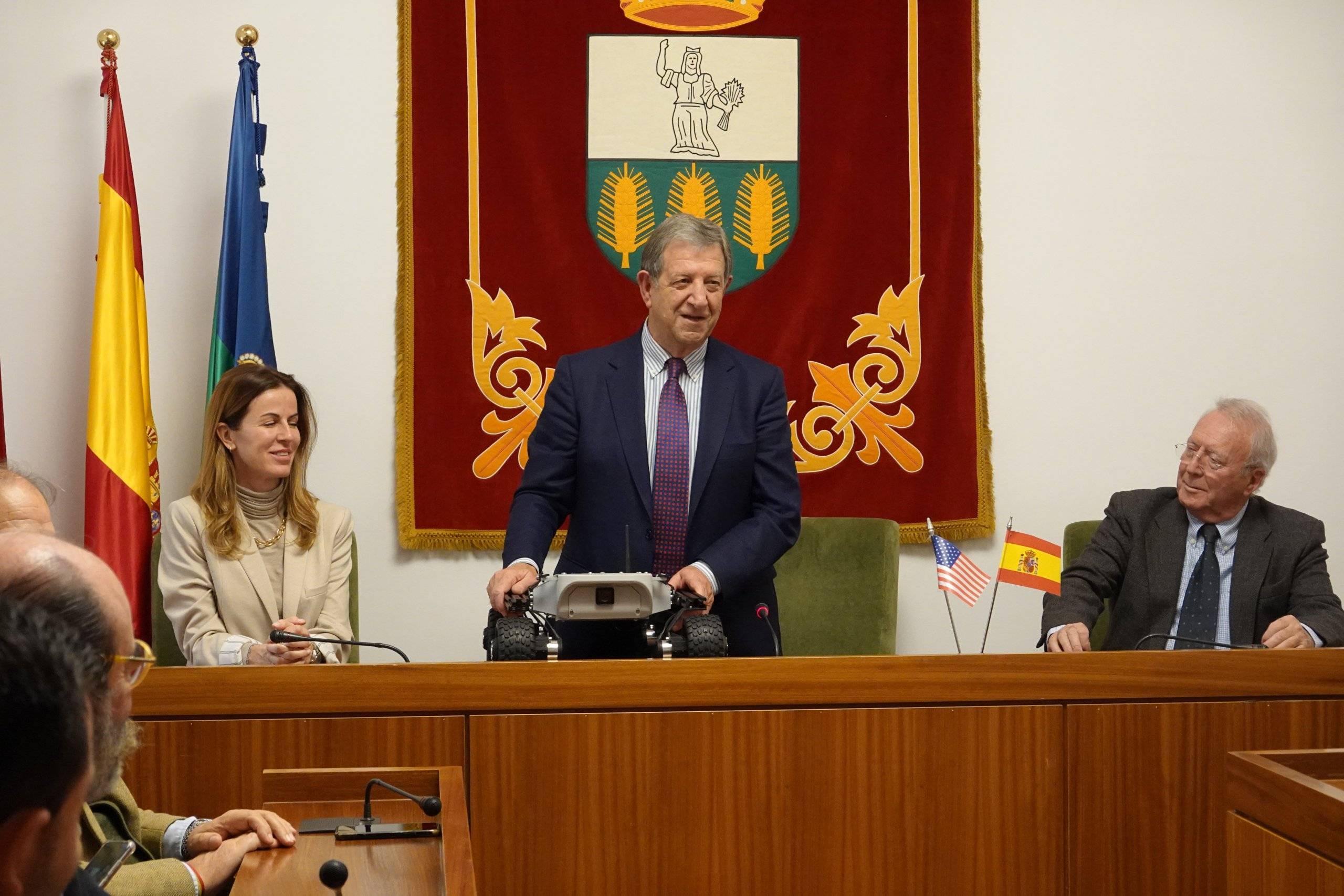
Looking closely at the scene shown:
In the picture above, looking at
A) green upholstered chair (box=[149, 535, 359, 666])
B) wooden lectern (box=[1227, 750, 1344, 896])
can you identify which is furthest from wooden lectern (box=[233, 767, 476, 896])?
green upholstered chair (box=[149, 535, 359, 666])

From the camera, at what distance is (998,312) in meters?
4.34

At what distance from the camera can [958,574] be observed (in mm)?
3471

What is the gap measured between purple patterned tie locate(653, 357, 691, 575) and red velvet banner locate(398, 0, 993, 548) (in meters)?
1.32

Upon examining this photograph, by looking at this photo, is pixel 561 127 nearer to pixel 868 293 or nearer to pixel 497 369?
pixel 497 369

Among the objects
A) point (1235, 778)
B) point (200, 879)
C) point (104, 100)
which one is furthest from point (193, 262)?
point (1235, 778)

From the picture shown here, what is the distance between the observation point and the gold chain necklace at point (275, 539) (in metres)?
3.21

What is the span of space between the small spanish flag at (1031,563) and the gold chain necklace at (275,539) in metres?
1.74

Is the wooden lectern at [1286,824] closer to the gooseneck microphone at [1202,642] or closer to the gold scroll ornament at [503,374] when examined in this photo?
the gooseneck microphone at [1202,642]

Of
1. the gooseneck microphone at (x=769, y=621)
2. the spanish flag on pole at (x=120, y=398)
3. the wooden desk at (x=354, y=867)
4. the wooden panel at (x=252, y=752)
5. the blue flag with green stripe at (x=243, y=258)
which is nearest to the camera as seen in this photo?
the wooden desk at (x=354, y=867)

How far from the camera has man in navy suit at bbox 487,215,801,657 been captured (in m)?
2.82

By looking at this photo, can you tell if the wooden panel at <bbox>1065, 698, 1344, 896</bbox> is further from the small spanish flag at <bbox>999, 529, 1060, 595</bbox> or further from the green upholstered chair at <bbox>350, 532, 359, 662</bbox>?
the green upholstered chair at <bbox>350, 532, 359, 662</bbox>

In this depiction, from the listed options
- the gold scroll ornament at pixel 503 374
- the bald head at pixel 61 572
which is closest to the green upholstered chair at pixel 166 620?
the gold scroll ornament at pixel 503 374

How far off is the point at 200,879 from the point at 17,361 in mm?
2915

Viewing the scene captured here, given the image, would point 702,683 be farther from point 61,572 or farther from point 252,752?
point 61,572
